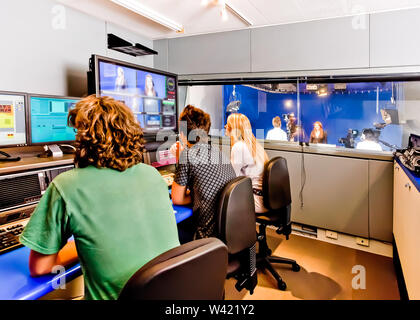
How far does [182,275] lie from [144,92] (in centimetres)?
265

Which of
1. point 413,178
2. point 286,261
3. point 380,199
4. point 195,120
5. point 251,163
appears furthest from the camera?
point 380,199

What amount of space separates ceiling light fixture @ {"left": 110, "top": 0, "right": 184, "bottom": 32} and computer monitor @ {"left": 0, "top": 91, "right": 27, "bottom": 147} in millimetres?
1313

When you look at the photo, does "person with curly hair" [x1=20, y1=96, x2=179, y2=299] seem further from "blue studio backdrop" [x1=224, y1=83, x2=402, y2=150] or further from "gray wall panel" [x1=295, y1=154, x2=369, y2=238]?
"blue studio backdrop" [x1=224, y1=83, x2=402, y2=150]

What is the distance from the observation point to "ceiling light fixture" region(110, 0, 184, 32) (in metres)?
2.66

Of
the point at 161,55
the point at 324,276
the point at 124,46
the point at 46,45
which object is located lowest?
the point at 324,276

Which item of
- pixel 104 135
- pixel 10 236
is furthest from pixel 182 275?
pixel 10 236

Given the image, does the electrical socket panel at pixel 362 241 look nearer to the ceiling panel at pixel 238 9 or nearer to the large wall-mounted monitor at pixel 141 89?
the ceiling panel at pixel 238 9

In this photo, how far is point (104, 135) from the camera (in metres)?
1.10

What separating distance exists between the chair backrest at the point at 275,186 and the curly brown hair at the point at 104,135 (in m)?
1.31

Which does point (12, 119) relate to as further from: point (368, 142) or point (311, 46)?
point (368, 142)

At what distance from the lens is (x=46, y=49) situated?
2.76 m

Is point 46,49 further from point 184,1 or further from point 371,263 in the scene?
point 371,263

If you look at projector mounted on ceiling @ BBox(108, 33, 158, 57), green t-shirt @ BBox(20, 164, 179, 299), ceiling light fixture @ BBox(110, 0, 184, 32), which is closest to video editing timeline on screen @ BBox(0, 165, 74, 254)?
green t-shirt @ BBox(20, 164, 179, 299)
